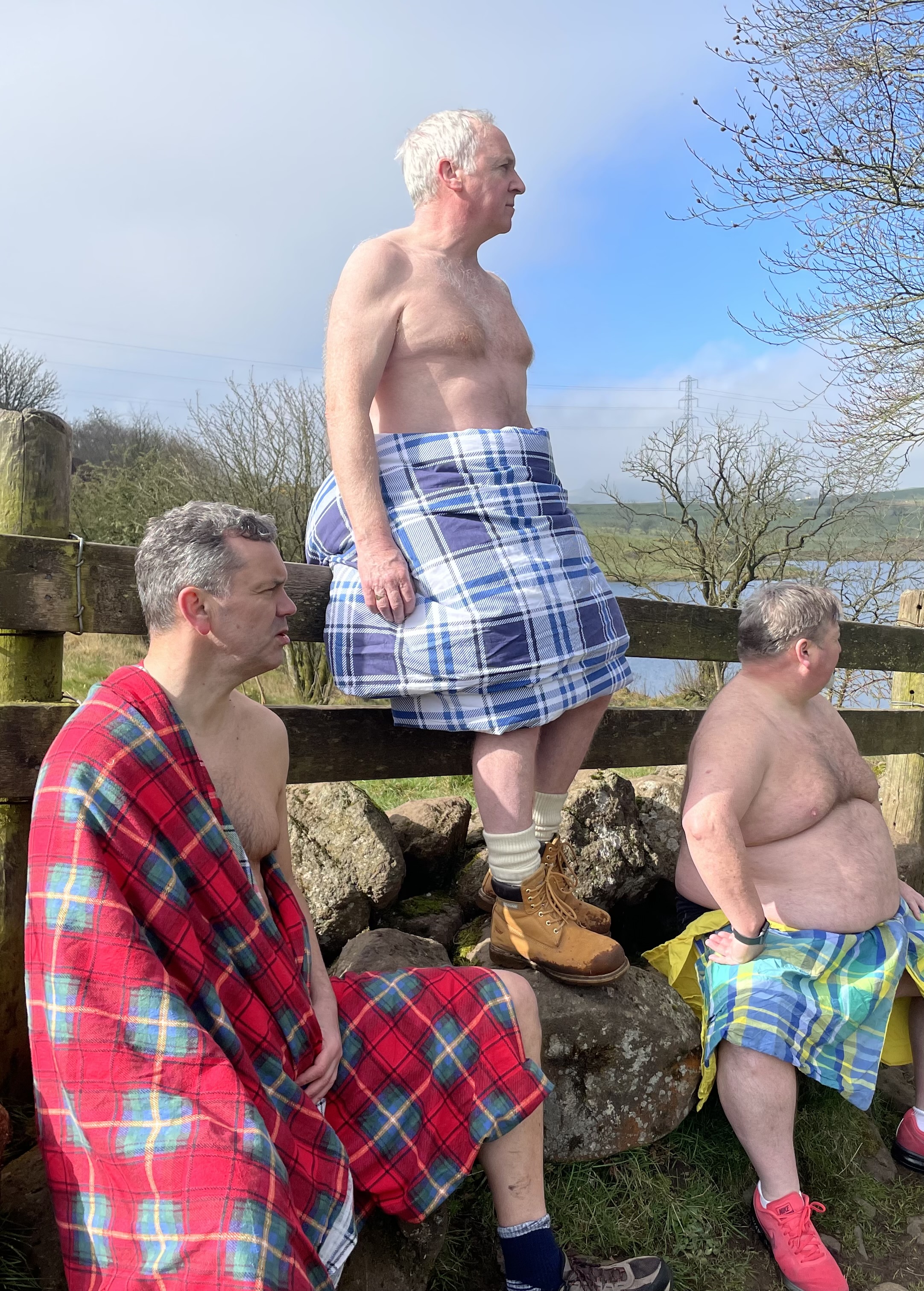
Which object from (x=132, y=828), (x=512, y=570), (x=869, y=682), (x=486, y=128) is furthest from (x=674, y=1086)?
(x=869, y=682)

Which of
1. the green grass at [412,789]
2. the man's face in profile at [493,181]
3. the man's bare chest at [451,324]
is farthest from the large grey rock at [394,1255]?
the green grass at [412,789]

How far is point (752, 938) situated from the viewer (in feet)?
8.46

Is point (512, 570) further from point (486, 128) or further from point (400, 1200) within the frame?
point (400, 1200)

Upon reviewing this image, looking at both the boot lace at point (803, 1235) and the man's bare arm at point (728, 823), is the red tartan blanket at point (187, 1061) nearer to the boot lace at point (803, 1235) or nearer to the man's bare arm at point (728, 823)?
the man's bare arm at point (728, 823)

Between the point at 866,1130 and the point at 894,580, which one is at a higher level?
the point at 894,580

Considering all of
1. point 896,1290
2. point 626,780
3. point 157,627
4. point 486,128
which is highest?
point 486,128

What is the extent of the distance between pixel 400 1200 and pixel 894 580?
10806 millimetres

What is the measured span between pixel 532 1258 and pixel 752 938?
1015 mm

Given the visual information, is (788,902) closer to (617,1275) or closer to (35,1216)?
(617,1275)

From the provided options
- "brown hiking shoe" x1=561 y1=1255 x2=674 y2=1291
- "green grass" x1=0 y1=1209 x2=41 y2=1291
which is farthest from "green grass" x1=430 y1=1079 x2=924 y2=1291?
"green grass" x1=0 y1=1209 x2=41 y2=1291

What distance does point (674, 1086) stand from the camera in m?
A: 2.62

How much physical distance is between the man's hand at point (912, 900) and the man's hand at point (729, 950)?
0.61 meters

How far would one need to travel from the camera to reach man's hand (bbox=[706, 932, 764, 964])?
2605 millimetres

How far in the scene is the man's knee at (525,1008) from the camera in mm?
2072
